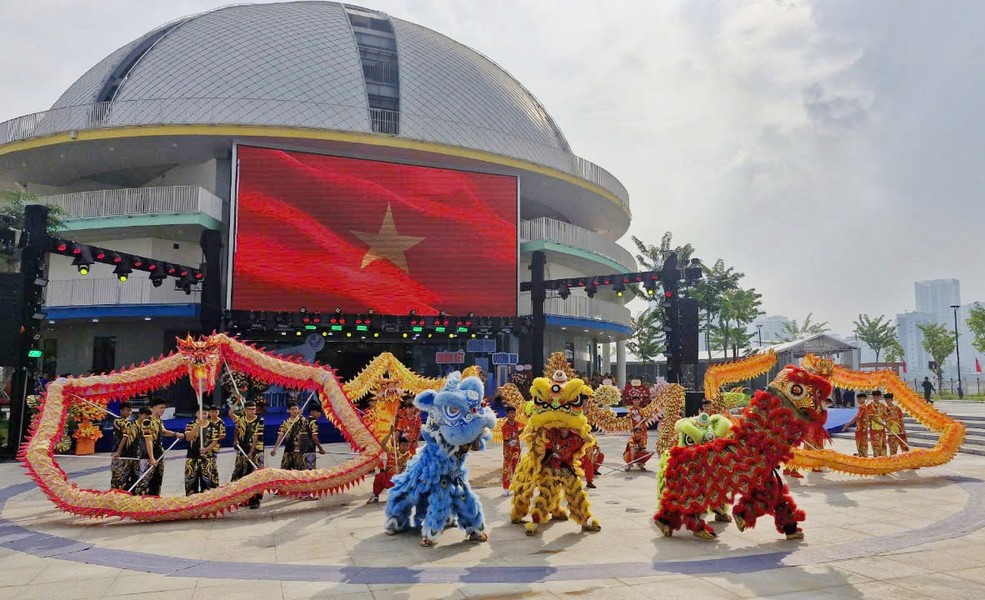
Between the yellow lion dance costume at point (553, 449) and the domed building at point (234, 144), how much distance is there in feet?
50.6

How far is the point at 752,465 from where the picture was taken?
21.8ft

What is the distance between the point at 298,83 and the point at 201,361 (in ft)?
61.2

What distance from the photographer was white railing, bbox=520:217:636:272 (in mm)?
25766

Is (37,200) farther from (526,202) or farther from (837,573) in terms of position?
(837,573)

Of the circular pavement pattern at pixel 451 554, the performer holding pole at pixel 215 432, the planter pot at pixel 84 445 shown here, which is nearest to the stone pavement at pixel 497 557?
the circular pavement pattern at pixel 451 554

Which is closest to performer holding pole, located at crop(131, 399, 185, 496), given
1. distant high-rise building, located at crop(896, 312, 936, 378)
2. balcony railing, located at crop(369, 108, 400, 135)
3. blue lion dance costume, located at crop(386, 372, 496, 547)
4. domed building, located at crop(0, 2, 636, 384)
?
blue lion dance costume, located at crop(386, 372, 496, 547)

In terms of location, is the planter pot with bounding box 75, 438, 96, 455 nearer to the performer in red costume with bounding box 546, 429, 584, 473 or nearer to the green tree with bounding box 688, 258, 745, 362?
the performer in red costume with bounding box 546, 429, 584, 473

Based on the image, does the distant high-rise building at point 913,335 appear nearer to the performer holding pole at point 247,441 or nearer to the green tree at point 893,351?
the green tree at point 893,351

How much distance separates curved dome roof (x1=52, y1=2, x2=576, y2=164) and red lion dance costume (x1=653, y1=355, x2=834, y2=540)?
63.8ft

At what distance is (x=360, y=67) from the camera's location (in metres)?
25.7

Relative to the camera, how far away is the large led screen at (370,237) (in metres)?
21.0

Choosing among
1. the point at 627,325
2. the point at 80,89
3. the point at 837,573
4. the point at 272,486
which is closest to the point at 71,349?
the point at 80,89

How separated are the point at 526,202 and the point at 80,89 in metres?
19.6

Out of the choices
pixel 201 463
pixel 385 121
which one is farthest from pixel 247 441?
pixel 385 121
